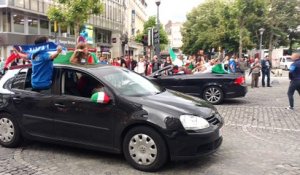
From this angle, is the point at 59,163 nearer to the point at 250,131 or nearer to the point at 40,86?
the point at 40,86

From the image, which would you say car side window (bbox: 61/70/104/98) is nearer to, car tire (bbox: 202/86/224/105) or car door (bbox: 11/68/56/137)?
car door (bbox: 11/68/56/137)

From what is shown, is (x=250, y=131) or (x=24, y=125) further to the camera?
(x=250, y=131)

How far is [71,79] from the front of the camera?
575 centimetres

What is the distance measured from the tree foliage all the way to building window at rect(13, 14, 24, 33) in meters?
18.8

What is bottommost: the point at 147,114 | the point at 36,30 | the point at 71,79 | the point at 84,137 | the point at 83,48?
the point at 84,137

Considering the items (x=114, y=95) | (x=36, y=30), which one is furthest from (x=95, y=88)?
(x=36, y=30)

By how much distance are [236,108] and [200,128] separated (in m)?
6.17

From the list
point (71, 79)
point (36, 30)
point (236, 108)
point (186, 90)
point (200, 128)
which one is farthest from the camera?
point (36, 30)

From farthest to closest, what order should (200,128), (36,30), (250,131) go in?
(36,30) → (250,131) → (200,128)

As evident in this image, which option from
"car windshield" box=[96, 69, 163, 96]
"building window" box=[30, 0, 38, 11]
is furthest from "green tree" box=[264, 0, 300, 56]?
"car windshield" box=[96, 69, 163, 96]

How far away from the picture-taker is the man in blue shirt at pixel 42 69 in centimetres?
589

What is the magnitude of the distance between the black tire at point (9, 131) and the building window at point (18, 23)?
27953 mm

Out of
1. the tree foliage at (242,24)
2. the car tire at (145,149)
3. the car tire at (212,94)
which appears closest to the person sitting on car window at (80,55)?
the car tire at (145,149)

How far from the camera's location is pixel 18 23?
107 feet
